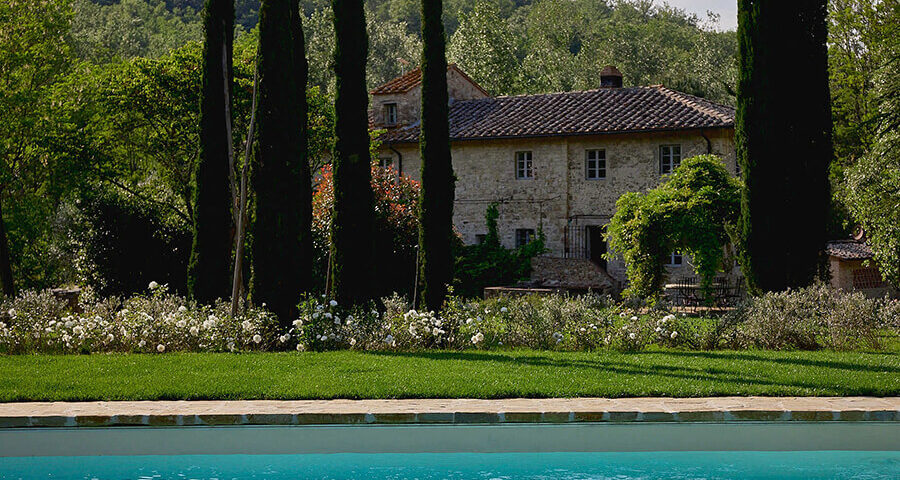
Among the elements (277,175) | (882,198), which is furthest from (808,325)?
(277,175)

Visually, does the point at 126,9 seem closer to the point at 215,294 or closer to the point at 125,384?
the point at 215,294

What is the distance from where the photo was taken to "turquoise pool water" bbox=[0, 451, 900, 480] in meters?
9.14

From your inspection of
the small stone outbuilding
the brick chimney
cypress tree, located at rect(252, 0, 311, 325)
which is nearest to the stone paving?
cypress tree, located at rect(252, 0, 311, 325)

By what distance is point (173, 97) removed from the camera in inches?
1078

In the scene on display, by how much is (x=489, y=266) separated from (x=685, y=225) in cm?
836

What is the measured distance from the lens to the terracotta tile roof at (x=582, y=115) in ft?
101

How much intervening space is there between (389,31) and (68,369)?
64.8 m

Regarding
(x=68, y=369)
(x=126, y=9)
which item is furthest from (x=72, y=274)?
(x=126, y=9)

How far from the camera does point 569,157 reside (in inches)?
1276

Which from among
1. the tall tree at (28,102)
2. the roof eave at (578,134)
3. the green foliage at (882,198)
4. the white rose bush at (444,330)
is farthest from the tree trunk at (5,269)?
the green foliage at (882,198)

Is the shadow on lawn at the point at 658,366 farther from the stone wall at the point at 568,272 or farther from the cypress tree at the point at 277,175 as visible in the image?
the stone wall at the point at 568,272

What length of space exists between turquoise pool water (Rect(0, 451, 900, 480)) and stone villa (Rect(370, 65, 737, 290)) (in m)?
20.0

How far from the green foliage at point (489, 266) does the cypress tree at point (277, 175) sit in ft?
40.2

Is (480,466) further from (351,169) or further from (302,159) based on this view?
(351,169)
